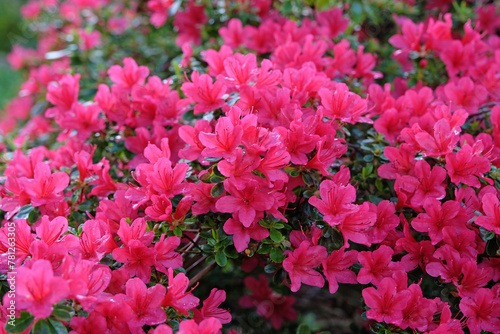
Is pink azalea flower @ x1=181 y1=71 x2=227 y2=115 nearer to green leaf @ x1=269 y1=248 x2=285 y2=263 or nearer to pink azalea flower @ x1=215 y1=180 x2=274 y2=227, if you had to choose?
pink azalea flower @ x1=215 y1=180 x2=274 y2=227

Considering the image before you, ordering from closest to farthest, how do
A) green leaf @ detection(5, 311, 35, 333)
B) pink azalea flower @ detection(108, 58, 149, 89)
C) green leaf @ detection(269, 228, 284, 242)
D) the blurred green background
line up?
green leaf @ detection(5, 311, 35, 333), green leaf @ detection(269, 228, 284, 242), pink azalea flower @ detection(108, 58, 149, 89), the blurred green background

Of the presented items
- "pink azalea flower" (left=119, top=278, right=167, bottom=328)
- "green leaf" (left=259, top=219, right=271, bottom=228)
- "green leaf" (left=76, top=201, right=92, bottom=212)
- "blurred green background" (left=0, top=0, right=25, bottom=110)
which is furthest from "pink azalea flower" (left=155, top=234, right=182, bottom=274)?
"blurred green background" (left=0, top=0, right=25, bottom=110)

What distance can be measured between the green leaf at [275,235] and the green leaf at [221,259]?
0.14 metres

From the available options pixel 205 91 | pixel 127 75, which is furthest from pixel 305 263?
pixel 127 75

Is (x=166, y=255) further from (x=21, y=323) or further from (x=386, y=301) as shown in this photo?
(x=386, y=301)

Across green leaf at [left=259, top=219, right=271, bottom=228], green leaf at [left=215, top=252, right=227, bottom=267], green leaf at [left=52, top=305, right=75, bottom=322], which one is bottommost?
green leaf at [left=215, top=252, right=227, bottom=267]

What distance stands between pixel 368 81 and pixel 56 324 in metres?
1.39

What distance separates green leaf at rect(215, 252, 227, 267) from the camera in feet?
3.92

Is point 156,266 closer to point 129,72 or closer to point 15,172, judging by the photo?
point 15,172

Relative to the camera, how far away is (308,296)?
90.3 inches

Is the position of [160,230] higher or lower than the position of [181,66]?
lower

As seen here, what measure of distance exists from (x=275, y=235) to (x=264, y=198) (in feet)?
0.37

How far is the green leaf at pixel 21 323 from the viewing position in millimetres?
941

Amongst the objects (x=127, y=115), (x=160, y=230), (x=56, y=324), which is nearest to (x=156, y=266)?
(x=160, y=230)
